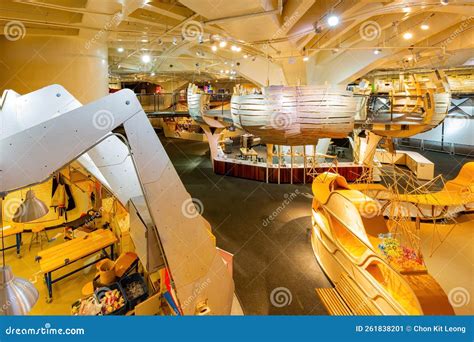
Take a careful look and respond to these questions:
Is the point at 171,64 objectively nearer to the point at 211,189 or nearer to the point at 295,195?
the point at 211,189

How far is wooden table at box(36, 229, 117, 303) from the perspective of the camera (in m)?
4.75

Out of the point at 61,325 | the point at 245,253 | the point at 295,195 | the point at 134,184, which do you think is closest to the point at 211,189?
the point at 295,195

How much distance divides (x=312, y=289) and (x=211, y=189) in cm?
639

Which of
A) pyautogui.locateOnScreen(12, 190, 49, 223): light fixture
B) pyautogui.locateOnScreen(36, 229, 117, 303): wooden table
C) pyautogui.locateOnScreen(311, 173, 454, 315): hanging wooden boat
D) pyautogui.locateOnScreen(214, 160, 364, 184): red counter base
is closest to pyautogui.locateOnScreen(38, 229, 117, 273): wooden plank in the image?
pyautogui.locateOnScreen(36, 229, 117, 303): wooden table

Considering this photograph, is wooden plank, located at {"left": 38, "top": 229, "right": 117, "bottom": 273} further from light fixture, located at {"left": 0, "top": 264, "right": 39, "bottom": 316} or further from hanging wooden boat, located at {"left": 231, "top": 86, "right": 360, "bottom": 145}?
hanging wooden boat, located at {"left": 231, "top": 86, "right": 360, "bottom": 145}

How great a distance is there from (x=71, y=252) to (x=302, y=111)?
4892 mm

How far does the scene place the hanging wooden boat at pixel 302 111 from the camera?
3176 millimetres

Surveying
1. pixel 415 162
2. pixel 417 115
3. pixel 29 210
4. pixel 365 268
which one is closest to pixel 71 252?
pixel 29 210

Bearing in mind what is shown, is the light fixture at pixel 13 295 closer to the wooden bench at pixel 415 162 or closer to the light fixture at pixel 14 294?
the light fixture at pixel 14 294

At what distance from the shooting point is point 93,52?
6441mm

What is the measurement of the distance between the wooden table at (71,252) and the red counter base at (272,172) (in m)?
7.08

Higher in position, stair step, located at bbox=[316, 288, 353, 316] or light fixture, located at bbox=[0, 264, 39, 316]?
light fixture, located at bbox=[0, 264, 39, 316]

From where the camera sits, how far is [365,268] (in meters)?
4.23

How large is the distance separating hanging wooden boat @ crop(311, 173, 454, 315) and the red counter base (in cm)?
538
